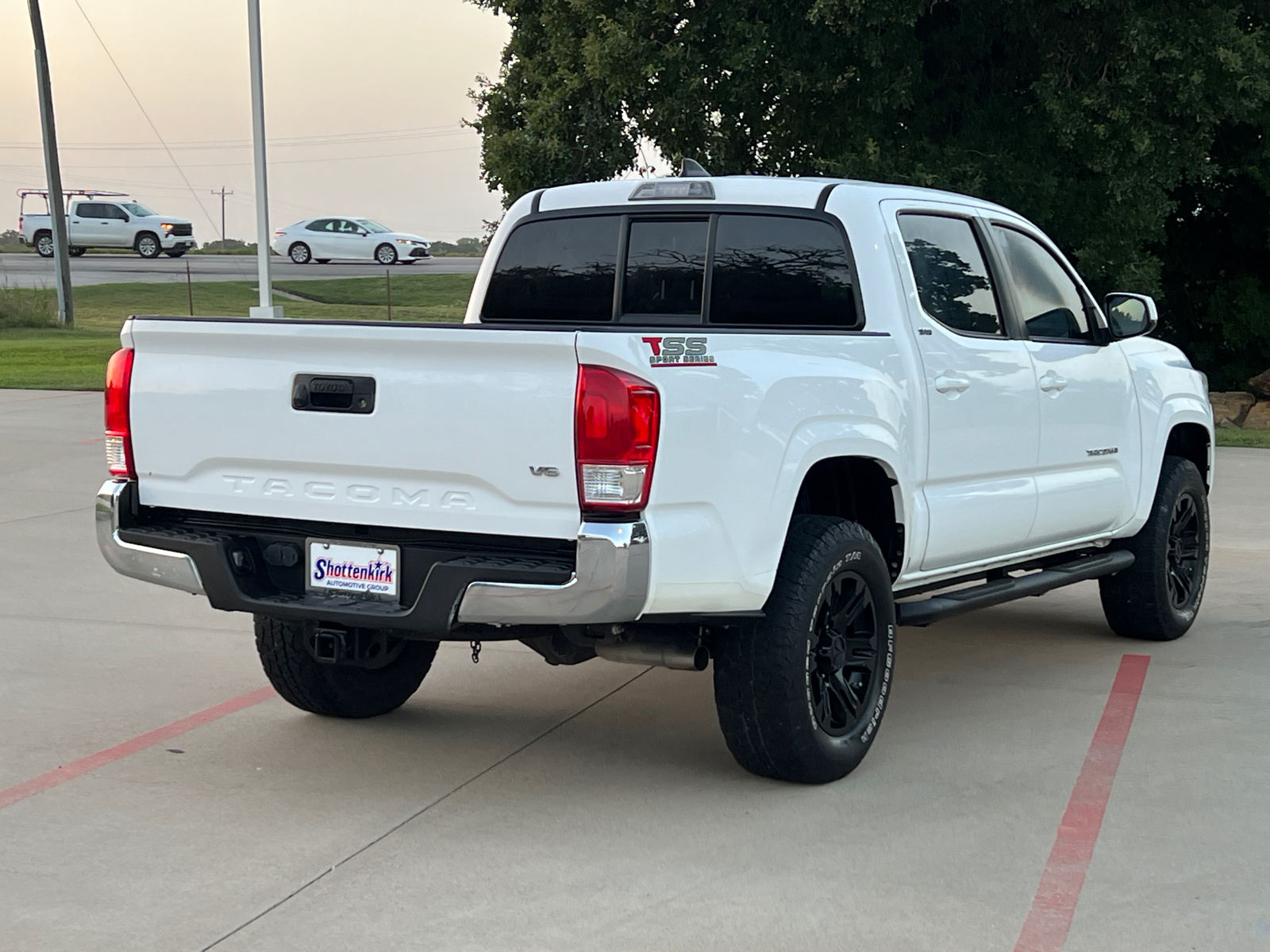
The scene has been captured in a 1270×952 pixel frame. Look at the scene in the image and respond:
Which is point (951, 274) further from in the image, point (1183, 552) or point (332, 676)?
point (332, 676)

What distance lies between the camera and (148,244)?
50469 mm

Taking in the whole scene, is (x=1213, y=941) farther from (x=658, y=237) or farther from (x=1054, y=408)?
(x=658, y=237)

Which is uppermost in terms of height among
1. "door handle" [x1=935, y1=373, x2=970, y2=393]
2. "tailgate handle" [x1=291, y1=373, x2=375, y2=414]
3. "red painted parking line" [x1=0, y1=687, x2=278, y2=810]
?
"tailgate handle" [x1=291, y1=373, x2=375, y2=414]

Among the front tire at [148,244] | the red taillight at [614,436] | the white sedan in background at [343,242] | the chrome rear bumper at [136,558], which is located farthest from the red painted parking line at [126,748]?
the front tire at [148,244]

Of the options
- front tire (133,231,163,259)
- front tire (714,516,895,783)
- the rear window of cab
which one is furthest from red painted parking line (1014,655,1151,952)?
front tire (133,231,163,259)

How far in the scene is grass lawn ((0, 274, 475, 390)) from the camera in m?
25.4

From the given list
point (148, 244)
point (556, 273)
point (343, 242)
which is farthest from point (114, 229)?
point (556, 273)

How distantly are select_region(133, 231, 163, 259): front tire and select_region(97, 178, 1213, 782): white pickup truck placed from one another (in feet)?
151

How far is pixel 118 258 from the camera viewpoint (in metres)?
52.6

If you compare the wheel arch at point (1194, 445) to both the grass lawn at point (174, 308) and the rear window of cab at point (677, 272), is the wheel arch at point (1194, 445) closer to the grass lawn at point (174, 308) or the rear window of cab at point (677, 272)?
the rear window of cab at point (677, 272)

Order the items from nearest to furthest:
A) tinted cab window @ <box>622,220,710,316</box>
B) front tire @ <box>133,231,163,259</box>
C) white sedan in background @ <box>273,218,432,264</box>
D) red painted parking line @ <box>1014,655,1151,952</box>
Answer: red painted parking line @ <box>1014,655,1151,952</box> → tinted cab window @ <box>622,220,710,316</box> → white sedan in background @ <box>273,218,432,264</box> → front tire @ <box>133,231,163,259</box>

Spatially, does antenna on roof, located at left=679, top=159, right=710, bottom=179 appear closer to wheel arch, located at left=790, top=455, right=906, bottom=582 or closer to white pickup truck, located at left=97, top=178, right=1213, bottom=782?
white pickup truck, located at left=97, top=178, right=1213, bottom=782

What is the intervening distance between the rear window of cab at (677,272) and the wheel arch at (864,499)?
1.68ft

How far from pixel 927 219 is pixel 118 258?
50024 millimetres
